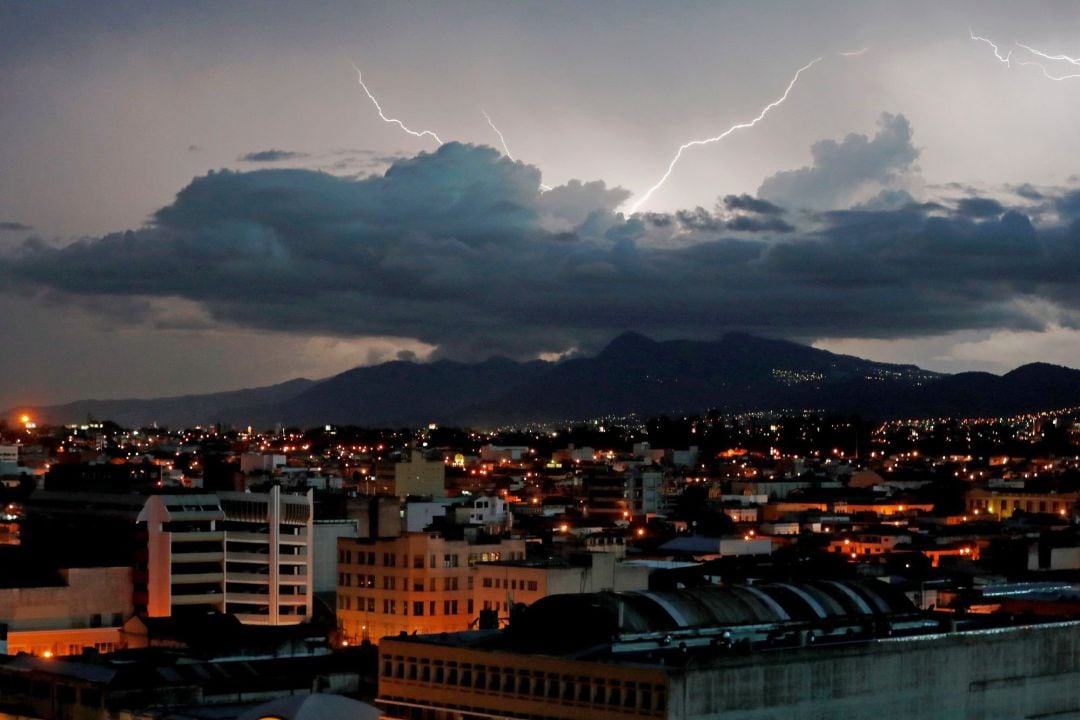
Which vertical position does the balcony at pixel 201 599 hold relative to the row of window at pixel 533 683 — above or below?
below

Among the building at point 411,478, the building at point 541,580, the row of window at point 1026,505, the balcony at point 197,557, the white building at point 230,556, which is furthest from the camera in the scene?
the row of window at point 1026,505

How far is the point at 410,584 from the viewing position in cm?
8250

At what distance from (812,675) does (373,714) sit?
11.2 m

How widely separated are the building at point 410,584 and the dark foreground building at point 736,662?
24.9 meters

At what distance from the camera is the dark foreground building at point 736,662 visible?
4822cm

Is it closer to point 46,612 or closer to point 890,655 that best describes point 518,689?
point 890,655

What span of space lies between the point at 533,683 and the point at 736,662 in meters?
5.02

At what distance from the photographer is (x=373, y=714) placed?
51438 mm

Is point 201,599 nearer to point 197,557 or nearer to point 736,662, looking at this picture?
point 197,557

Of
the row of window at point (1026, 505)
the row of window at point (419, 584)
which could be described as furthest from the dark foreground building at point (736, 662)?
the row of window at point (1026, 505)

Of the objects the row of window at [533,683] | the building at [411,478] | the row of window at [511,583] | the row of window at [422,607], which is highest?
the building at [411,478]

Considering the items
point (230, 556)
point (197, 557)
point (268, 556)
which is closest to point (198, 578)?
point (197, 557)

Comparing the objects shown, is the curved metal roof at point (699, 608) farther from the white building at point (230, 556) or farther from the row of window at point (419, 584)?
the white building at point (230, 556)

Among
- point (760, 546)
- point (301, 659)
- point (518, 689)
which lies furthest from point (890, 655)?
point (760, 546)
